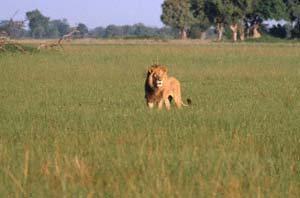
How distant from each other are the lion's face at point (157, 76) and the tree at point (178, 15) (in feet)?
344

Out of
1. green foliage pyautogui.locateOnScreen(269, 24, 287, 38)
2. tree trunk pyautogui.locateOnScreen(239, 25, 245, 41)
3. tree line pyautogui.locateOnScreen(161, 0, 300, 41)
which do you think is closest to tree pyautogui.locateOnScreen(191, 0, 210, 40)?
tree line pyautogui.locateOnScreen(161, 0, 300, 41)

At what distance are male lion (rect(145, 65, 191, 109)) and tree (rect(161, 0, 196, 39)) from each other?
10459 cm

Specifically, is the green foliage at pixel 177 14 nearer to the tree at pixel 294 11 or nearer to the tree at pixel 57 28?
the tree at pixel 294 11

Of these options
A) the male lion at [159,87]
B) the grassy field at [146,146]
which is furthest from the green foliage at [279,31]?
the male lion at [159,87]

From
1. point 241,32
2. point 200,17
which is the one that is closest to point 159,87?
point 241,32

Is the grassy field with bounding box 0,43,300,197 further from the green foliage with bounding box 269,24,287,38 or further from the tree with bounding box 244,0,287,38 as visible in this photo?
the green foliage with bounding box 269,24,287,38

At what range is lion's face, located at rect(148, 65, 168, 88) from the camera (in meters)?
12.3

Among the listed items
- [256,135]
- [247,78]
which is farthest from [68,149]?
[247,78]

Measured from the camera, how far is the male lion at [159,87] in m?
12.4

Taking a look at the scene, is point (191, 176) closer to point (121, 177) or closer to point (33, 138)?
point (121, 177)

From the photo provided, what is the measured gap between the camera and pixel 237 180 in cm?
571

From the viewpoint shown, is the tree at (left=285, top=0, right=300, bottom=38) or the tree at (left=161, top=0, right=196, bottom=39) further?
the tree at (left=161, top=0, right=196, bottom=39)

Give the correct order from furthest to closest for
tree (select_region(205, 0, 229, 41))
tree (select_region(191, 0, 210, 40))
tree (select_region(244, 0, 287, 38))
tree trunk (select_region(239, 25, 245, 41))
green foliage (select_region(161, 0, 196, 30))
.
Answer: green foliage (select_region(161, 0, 196, 30)) < tree (select_region(191, 0, 210, 40)) < tree trunk (select_region(239, 25, 245, 41)) < tree (select_region(244, 0, 287, 38)) < tree (select_region(205, 0, 229, 41))

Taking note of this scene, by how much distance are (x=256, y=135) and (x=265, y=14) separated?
264 ft
